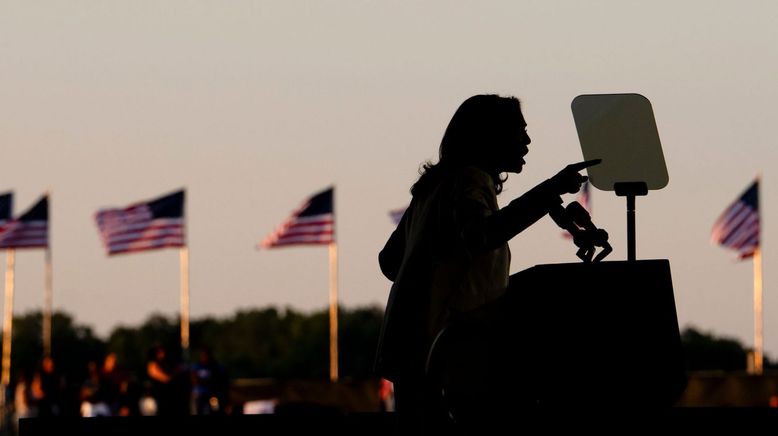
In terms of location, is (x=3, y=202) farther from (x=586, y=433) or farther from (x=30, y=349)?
(x=30, y=349)

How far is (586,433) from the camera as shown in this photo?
505 cm

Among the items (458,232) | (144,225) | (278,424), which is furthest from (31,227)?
(458,232)

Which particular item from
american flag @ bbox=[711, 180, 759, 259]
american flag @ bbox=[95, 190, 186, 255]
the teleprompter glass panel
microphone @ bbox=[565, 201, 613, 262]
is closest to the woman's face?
microphone @ bbox=[565, 201, 613, 262]

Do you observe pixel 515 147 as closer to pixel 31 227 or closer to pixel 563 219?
pixel 563 219

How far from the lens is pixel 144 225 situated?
40.2 m

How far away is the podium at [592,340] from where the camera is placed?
198 inches

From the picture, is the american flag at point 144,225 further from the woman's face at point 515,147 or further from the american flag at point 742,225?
the woman's face at point 515,147

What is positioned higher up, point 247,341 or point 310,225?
point 310,225

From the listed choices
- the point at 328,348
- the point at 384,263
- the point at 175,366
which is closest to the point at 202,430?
the point at 384,263

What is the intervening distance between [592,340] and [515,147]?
65cm

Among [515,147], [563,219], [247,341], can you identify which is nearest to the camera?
[563,219]

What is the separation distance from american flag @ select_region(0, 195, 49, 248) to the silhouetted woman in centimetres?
3741

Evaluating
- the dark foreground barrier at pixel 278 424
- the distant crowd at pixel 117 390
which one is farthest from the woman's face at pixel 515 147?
the distant crowd at pixel 117 390

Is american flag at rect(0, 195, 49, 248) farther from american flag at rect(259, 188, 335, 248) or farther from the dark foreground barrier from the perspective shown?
the dark foreground barrier
